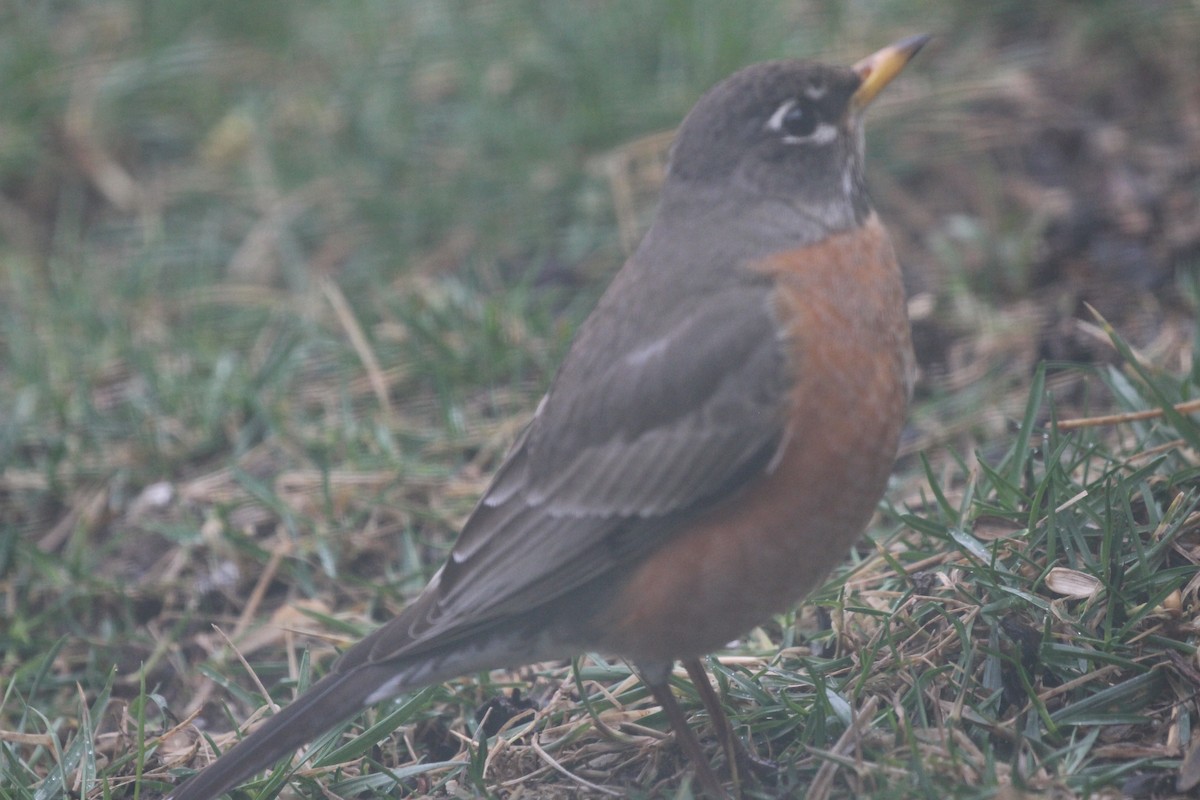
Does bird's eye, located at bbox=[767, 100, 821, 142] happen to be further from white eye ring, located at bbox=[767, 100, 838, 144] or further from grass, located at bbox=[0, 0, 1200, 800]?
grass, located at bbox=[0, 0, 1200, 800]

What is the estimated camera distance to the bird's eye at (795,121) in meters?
3.80

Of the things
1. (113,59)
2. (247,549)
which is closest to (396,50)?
(113,59)

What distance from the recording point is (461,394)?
550 cm

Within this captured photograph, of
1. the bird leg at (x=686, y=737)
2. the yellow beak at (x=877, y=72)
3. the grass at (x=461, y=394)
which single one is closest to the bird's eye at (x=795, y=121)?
the yellow beak at (x=877, y=72)

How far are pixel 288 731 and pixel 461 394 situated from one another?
2.28 m

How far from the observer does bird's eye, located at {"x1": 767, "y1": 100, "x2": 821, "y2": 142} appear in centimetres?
380

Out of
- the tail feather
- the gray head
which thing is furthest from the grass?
the gray head

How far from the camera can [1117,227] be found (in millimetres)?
5598

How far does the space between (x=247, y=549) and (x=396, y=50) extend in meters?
3.64

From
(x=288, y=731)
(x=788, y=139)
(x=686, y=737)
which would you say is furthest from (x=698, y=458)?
(x=288, y=731)

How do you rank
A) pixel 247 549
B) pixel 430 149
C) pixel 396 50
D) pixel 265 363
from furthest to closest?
pixel 396 50
pixel 430 149
pixel 265 363
pixel 247 549

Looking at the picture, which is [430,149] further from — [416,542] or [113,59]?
[416,542]

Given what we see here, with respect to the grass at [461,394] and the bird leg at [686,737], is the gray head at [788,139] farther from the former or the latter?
the bird leg at [686,737]

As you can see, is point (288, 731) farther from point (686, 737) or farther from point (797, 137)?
point (797, 137)
